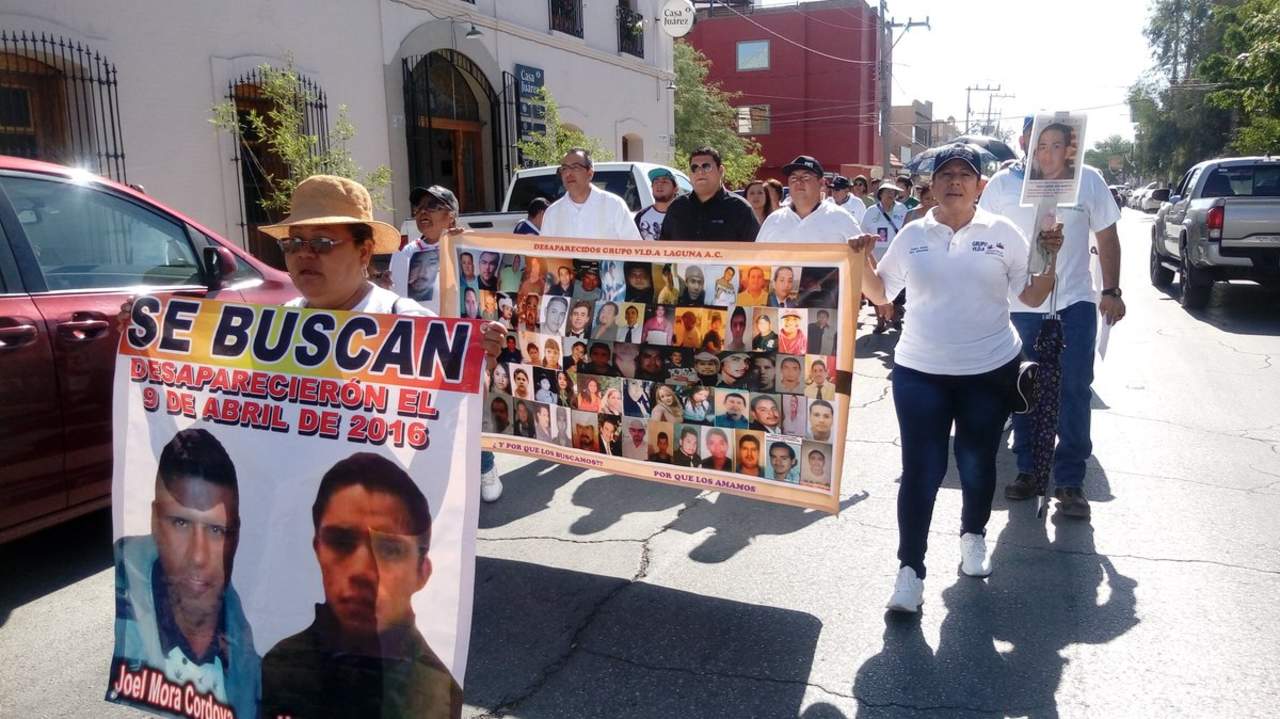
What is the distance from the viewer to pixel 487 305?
457 centimetres

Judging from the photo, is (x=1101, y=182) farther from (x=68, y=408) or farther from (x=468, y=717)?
(x=68, y=408)

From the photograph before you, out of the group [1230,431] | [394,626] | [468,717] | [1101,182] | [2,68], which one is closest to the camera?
[394,626]

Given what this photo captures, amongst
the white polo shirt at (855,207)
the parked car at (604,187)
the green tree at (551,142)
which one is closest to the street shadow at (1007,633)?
the white polo shirt at (855,207)

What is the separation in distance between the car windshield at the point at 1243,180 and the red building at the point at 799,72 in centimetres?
3198

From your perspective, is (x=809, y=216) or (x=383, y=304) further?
(x=809, y=216)

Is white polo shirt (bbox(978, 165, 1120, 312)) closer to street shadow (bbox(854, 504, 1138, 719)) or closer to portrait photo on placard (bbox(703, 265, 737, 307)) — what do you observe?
street shadow (bbox(854, 504, 1138, 719))

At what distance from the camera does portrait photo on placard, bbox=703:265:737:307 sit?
13.1 ft

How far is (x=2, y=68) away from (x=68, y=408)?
24.8ft

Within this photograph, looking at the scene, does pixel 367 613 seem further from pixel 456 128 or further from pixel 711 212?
pixel 456 128

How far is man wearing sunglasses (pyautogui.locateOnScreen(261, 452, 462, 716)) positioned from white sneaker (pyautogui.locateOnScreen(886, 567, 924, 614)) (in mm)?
2171

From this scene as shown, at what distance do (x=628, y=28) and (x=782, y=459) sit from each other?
2052cm

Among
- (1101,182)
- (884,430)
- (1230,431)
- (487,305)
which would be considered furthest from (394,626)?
(1230,431)

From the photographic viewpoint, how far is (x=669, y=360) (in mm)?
4133

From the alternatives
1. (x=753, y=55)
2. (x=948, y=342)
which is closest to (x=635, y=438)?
(x=948, y=342)
